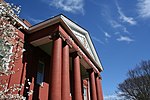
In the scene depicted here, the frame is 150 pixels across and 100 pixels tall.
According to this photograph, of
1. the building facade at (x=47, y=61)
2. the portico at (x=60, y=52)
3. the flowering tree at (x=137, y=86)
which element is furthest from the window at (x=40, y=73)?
the flowering tree at (x=137, y=86)

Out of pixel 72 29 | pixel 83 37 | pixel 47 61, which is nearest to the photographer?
pixel 72 29

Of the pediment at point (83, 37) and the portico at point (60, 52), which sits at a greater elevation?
the pediment at point (83, 37)

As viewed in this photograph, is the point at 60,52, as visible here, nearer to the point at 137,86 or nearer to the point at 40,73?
the point at 40,73

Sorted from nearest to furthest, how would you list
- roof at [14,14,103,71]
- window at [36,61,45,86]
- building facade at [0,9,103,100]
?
building facade at [0,9,103,100] < roof at [14,14,103,71] < window at [36,61,45,86]

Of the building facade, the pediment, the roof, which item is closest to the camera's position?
the building facade

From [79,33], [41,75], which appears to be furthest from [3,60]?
[79,33]

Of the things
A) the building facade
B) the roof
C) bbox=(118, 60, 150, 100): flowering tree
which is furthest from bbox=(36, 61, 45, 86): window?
bbox=(118, 60, 150, 100): flowering tree

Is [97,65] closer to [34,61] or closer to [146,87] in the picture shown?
[34,61]

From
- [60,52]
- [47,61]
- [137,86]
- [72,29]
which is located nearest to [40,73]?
[47,61]

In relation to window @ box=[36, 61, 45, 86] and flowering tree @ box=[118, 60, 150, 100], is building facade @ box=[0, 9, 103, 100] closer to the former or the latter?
window @ box=[36, 61, 45, 86]

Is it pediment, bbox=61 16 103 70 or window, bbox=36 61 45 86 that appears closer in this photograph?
window, bbox=36 61 45 86

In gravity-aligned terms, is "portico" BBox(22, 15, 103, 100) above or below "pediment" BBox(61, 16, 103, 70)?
below

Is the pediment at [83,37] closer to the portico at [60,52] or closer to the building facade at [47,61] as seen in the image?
the portico at [60,52]

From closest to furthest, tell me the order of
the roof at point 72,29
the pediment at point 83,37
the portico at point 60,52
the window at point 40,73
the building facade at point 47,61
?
1. the portico at point 60,52
2. the building facade at point 47,61
3. the roof at point 72,29
4. the window at point 40,73
5. the pediment at point 83,37
